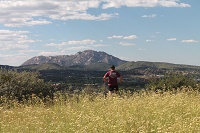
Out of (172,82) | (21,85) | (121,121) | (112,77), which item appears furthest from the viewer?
(172,82)

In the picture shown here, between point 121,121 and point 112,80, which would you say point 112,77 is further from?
point 121,121

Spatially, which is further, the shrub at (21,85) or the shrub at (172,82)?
the shrub at (172,82)

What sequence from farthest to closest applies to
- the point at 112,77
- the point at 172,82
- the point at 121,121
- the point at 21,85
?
the point at 172,82 < the point at 21,85 < the point at 112,77 < the point at 121,121

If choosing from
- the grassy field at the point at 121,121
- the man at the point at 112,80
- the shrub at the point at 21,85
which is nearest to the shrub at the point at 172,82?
the man at the point at 112,80

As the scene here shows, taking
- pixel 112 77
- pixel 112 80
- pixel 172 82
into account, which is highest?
pixel 112 77

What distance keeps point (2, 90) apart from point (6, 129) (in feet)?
A: 36.2

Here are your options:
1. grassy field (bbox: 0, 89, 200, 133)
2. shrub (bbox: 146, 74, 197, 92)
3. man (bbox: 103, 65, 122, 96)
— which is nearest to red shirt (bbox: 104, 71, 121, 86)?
man (bbox: 103, 65, 122, 96)

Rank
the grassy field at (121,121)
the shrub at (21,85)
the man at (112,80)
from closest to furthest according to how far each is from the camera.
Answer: the grassy field at (121,121) < the man at (112,80) < the shrub at (21,85)

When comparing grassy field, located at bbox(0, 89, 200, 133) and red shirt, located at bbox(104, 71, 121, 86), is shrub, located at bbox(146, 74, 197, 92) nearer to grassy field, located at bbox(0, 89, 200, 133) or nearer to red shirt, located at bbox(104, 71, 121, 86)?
red shirt, located at bbox(104, 71, 121, 86)

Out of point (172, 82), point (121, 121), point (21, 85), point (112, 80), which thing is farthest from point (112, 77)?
point (121, 121)

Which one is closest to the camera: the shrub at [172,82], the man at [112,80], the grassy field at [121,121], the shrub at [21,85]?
the grassy field at [121,121]

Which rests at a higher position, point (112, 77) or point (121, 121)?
point (112, 77)

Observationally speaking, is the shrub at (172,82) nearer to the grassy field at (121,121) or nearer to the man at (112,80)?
the man at (112,80)

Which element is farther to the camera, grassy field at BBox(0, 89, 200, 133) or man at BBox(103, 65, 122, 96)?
man at BBox(103, 65, 122, 96)
